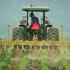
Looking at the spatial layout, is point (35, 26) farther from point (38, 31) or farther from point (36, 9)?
point (36, 9)

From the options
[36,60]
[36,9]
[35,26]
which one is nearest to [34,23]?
[35,26]

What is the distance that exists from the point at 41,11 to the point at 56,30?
0.97m

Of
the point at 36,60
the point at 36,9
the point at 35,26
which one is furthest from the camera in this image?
the point at 36,9

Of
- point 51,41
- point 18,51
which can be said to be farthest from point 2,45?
point 51,41

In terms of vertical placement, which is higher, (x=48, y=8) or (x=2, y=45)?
(x=48, y=8)

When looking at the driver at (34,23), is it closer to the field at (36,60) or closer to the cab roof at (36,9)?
the cab roof at (36,9)

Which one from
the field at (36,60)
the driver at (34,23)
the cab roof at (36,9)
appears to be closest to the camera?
the field at (36,60)

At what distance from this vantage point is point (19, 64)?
1139 cm

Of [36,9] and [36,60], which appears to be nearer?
[36,60]

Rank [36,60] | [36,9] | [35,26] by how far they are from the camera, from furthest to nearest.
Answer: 1. [36,9]
2. [35,26]
3. [36,60]

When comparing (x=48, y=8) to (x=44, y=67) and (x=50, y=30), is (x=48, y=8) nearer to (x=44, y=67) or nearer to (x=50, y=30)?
(x=50, y=30)

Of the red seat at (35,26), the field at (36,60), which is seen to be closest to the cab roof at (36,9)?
the red seat at (35,26)

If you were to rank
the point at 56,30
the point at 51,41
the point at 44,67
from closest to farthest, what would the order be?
the point at 44,67 < the point at 51,41 < the point at 56,30

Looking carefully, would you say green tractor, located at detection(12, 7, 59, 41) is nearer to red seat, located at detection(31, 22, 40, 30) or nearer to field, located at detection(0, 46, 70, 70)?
red seat, located at detection(31, 22, 40, 30)
